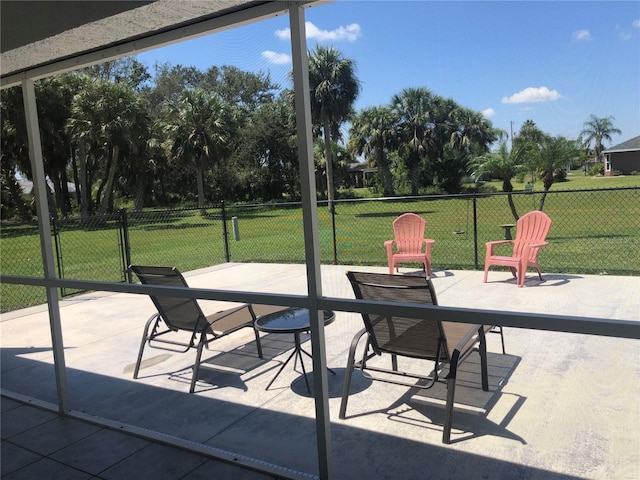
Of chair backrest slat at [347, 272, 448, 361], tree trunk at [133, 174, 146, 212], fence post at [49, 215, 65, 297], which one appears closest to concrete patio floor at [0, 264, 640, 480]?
chair backrest slat at [347, 272, 448, 361]

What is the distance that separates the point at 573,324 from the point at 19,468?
7.12ft

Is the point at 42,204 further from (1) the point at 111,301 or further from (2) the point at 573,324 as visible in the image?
(1) the point at 111,301

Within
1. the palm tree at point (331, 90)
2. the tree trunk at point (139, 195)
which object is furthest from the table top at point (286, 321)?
the tree trunk at point (139, 195)

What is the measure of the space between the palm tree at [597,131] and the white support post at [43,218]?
2.57m

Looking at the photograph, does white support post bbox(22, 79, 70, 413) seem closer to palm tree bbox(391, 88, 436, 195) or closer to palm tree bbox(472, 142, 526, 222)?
palm tree bbox(391, 88, 436, 195)

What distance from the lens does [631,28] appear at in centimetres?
172

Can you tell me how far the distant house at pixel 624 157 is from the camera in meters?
2.04

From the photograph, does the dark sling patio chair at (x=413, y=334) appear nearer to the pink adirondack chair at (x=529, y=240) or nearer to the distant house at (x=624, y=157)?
the distant house at (x=624, y=157)

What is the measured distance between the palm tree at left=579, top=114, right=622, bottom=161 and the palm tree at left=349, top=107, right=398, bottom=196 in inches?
58.4

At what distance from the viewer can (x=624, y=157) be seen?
215 centimetres

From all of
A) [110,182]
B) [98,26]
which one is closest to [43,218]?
[98,26]

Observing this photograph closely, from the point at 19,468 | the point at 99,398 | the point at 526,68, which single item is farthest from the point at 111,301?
the point at 526,68

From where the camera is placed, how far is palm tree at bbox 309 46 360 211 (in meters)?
2.78

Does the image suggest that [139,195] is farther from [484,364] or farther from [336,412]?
[484,364]
